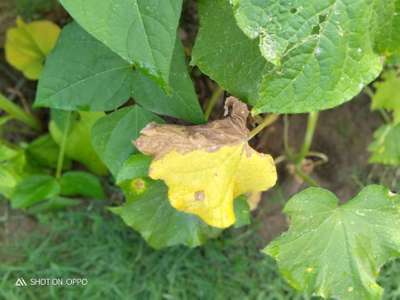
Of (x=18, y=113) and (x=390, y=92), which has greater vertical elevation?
(x=390, y=92)

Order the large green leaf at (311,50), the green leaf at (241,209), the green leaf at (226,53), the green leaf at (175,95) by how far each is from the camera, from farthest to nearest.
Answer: the green leaf at (241,209)
the green leaf at (175,95)
the green leaf at (226,53)
the large green leaf at (311,50)

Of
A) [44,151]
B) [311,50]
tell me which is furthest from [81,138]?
[311,50]

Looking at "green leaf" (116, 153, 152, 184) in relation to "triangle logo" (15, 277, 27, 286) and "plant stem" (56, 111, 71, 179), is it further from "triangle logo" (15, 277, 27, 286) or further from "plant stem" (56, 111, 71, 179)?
"triangle logo" (15, 277, 27, 286)

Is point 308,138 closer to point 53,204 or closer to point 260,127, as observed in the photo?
point 260,127

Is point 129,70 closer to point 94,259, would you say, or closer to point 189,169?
point 189,169

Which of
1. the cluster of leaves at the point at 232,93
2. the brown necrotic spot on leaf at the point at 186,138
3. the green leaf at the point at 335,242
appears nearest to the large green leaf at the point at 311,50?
the cluster of leaves at the point at 232,93

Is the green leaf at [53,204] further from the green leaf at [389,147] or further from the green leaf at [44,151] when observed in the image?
the green leaf at [389,147]
